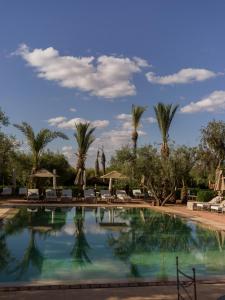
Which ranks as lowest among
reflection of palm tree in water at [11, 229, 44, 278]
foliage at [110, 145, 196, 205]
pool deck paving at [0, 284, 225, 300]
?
reflection of palm tree in water at [11, 229, 44, 278]

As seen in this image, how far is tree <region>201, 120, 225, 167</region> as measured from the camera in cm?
3175

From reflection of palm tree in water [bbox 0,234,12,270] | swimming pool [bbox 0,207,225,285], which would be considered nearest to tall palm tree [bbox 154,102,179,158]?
swimming pool [bbox 0,207,225,285]

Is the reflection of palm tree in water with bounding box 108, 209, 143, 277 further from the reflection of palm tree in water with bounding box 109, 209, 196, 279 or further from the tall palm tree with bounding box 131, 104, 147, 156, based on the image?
the tall palm tree with bounding box 131, 104, 147, 156

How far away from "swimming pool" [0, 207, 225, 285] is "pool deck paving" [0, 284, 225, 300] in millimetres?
1113

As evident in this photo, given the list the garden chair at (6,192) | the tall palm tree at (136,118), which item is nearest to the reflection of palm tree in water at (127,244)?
the garden chair at (6,192)

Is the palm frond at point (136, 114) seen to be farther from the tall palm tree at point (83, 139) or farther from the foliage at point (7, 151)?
the foliage at point (7, 151)

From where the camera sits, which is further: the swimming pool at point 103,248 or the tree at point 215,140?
the tree at point 215,140

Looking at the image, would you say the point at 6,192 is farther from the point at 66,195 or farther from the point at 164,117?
the point at 164,117

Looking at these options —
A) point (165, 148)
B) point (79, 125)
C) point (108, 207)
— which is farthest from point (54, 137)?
point (108, 207)

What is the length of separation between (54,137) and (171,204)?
11.6m

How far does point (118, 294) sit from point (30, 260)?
4.89 metres

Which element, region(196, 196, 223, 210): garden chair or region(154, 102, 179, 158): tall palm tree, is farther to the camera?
region(154, 102, 179, 158): tall palm tree

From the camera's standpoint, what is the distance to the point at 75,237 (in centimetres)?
1568

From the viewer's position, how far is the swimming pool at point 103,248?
1037cm
